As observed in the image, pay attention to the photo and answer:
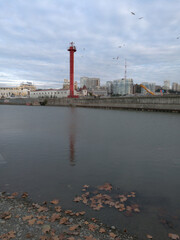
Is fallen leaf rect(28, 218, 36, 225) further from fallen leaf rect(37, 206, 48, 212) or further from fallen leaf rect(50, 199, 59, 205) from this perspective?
fallen leaf rect(50, 199, 59, 205)

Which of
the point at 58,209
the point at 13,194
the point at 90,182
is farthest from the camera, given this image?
the point at 90,182

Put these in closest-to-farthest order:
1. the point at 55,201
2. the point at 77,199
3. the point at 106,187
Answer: the point at 55,201 → the point at 77,199 → the point at 106,187

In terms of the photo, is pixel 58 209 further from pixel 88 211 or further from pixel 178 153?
pixel 178 153

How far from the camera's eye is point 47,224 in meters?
4.71

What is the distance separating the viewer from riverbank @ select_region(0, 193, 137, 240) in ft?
14.1

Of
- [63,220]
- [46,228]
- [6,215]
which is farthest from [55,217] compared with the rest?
[6,215]

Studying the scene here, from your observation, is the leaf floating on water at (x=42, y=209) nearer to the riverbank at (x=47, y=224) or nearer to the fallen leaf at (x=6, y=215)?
the riverbank at (x=47, y=224)

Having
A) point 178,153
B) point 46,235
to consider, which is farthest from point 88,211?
point 178,153

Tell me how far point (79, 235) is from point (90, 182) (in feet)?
10.3

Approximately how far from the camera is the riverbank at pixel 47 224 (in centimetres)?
430

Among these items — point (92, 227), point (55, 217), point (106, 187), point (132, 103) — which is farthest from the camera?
point (132, 103)

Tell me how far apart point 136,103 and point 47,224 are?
65.6 metres

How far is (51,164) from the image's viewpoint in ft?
31.4

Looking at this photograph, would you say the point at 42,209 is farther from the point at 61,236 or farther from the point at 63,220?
the point at 61,236
